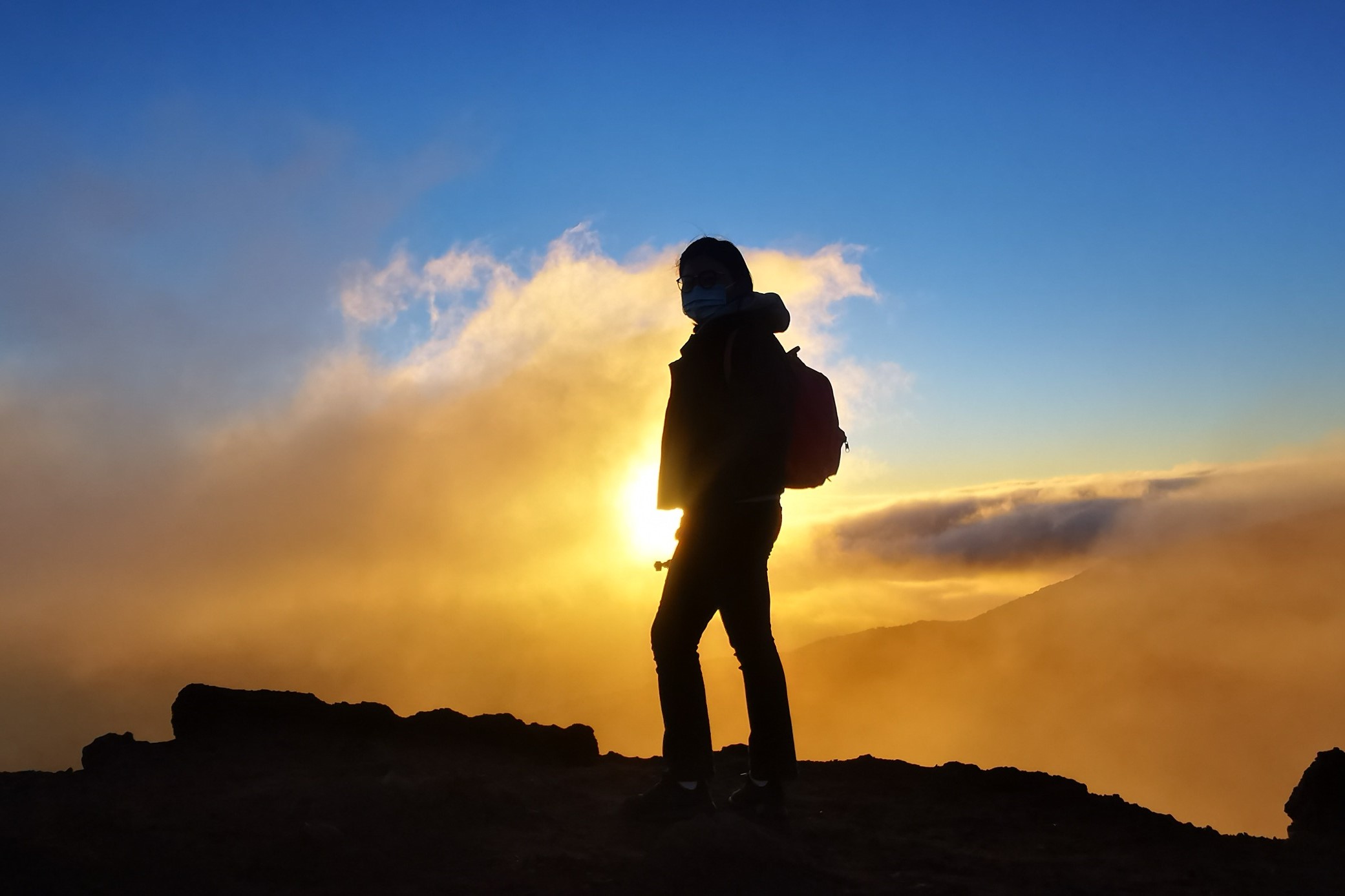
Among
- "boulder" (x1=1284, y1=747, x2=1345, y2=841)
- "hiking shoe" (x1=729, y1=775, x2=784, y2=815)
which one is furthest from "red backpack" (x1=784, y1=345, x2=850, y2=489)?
"boulder" (x1=1284, y1=747, x2=1345, y2=841)

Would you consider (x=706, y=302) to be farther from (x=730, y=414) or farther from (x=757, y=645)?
(x=757, y=645)

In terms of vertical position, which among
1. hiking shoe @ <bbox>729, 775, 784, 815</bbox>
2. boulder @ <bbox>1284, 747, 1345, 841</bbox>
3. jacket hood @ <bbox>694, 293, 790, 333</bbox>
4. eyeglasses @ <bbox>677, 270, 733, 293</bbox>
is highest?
eyeglasses @ <bbox>677, 270, 733, 293</bbox>

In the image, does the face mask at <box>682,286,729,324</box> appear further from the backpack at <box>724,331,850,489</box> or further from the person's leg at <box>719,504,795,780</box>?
the person's leg at <box>719,504,795,780</box>

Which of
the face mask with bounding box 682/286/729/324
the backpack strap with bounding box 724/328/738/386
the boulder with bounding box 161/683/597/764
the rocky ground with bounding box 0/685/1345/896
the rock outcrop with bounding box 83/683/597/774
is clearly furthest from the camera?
the boulder with bounding box 161/683/597/764

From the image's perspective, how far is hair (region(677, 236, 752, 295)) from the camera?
14.6 ft

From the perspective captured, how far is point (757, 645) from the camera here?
169 inches

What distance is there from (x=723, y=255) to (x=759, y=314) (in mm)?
349

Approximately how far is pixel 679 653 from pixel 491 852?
1.16 m

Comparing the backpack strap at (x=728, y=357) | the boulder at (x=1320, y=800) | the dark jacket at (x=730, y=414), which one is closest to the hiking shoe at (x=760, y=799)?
the dark jacket at (x=730, y=414)

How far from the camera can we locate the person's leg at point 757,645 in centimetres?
428

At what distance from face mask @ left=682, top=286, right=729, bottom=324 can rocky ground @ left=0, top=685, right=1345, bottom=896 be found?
2.17m

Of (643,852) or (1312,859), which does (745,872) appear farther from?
(1312,859)

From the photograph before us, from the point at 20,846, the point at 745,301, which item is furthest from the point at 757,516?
the point at 20,846

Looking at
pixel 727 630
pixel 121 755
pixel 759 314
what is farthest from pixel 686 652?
pixel 121 755
